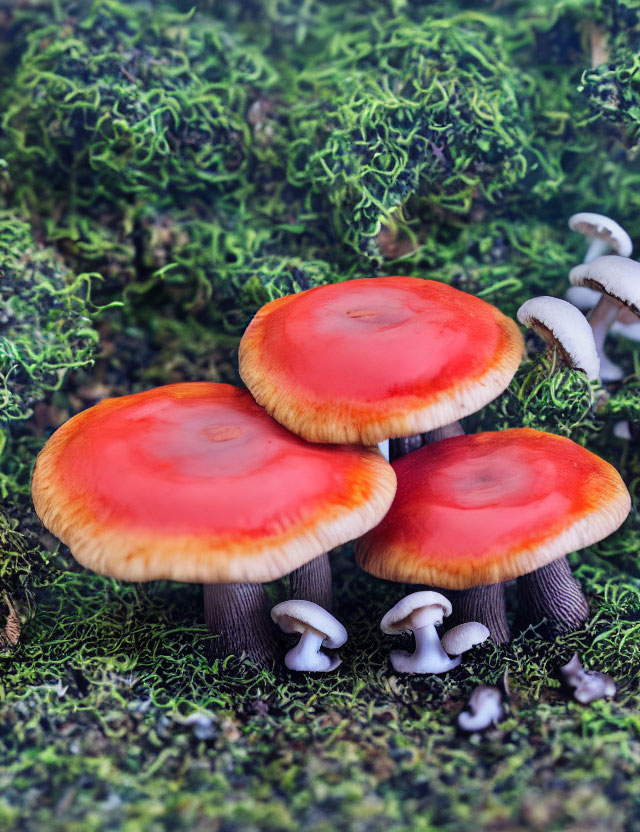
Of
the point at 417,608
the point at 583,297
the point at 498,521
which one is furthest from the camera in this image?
the point at 583,297

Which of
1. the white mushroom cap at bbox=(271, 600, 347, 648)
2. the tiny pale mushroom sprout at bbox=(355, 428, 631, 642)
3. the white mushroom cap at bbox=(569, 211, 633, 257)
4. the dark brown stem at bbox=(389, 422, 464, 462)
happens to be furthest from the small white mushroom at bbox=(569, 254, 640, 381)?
the white mushroom cap at bbox=(271, 600, 347, 648)

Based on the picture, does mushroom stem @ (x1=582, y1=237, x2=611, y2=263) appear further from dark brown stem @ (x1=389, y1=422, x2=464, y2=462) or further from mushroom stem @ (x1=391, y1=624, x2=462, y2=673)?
mushroom stem @ (x1=391, y1=624, x2=462, y2=673)

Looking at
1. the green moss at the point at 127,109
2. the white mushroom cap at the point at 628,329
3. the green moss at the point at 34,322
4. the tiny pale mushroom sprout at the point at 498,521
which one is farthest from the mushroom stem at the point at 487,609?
the green moss at the point at 127,109

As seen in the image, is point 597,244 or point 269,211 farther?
point 269,211

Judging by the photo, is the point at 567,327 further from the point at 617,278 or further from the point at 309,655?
the point at 309,655

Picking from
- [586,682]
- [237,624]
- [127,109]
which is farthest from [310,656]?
[127,109]

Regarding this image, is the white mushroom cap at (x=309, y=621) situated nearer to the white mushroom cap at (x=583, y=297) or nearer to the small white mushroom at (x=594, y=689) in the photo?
the small white mushroom at (x=594, y=689)

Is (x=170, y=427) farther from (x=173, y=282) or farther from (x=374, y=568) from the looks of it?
(x=173, y=282)
